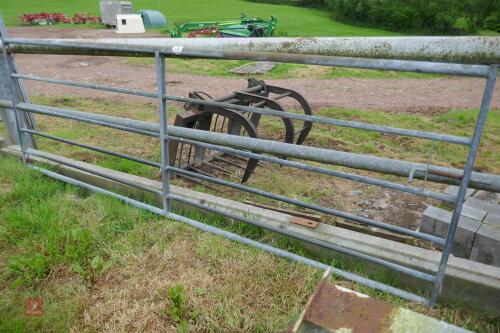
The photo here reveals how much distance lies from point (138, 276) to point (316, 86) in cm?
844

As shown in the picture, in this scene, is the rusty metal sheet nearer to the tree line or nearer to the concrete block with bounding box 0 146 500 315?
the concrete block with bounding box 0 146 500 315

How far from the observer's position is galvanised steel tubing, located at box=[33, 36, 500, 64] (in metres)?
1.79

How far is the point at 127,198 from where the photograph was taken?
3336mm

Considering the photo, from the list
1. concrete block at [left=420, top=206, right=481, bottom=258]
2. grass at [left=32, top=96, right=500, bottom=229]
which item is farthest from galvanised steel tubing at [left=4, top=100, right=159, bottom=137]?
concrete block at [left=420, top=206, right=481, bottom=258]

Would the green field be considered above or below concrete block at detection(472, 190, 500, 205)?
below

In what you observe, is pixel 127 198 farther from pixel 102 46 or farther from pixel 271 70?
pixel 271 70

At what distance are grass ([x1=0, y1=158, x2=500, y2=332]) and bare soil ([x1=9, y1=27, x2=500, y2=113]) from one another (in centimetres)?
575

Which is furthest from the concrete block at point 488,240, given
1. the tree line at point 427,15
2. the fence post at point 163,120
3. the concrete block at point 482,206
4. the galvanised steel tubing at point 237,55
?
the tree line at point 427,15

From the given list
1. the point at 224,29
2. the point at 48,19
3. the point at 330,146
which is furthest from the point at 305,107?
the point at 48,19

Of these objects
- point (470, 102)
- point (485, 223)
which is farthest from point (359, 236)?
point (470, 102)

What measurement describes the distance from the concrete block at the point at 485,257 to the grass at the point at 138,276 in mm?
624

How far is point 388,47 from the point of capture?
2.06m

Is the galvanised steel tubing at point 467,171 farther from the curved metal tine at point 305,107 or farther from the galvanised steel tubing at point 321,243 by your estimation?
the curved metal tine at point 305,107

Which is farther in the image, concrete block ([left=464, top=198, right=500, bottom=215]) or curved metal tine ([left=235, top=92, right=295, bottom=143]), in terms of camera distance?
curved metal tine ([left=235, top=92, right=295, bottom=143])
